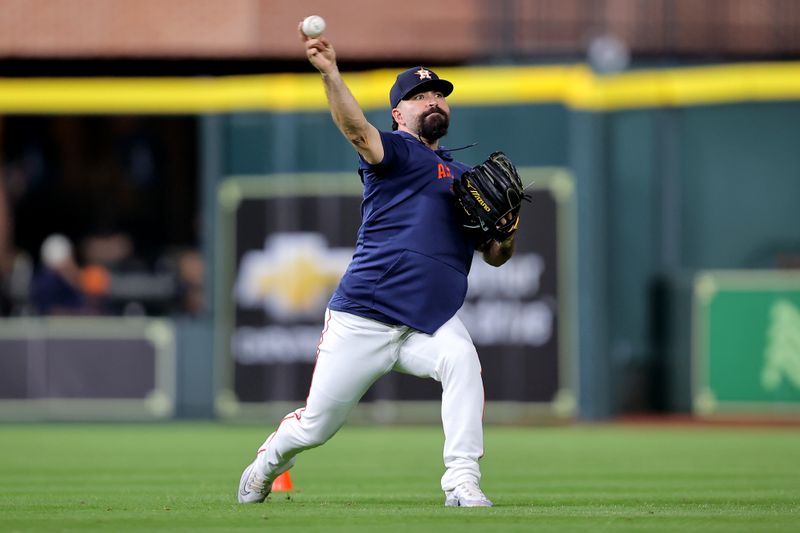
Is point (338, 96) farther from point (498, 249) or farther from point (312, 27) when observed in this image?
point (498, 249)

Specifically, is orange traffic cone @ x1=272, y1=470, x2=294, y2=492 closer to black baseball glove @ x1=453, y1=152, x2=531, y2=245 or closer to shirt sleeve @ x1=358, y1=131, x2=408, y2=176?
black baseball glove @ x1=453, y1=152, x2=531, y2=245

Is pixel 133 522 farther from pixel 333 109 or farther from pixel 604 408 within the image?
pixel 604 408

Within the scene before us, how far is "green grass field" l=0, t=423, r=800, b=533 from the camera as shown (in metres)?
6.72

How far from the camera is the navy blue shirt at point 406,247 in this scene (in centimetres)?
736

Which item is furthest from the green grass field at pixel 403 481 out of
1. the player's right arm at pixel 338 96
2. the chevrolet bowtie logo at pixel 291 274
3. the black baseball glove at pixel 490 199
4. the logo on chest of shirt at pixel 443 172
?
the player's right arm at pixel 338 96

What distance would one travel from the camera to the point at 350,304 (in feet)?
24.4

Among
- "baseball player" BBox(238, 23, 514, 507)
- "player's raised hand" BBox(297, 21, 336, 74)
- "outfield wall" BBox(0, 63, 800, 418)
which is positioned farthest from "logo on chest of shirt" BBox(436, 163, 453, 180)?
"outfield wall" BBox(0, 63, 800, 418)

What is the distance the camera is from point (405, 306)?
24.1 feet

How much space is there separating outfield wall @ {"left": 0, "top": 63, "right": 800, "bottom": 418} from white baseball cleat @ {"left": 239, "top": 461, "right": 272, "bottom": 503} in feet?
29.0

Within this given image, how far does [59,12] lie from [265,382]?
5.87m

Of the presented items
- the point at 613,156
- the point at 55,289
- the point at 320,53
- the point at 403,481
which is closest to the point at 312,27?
the point at 320,53

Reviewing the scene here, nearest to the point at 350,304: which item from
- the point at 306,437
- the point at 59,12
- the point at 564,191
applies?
the point at 306,437

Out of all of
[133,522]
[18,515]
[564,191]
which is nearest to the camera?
[133,522]

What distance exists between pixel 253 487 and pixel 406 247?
146 cm
